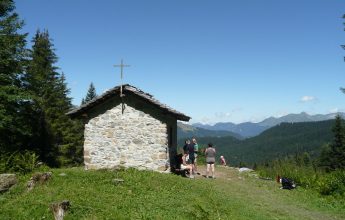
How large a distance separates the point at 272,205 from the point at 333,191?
16.9ft

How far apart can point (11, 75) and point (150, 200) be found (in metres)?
17.4

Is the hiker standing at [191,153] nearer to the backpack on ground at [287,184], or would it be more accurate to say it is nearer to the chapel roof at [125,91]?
the chapel roof at [125,91]

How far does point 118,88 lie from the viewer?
2303 cm

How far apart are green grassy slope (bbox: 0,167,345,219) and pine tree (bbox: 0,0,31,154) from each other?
8.81 m

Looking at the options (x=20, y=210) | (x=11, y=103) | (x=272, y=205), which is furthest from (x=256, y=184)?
(x=11, y=103)

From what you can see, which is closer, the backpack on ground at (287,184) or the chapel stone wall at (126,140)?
the chapel stone wall at (126,140)

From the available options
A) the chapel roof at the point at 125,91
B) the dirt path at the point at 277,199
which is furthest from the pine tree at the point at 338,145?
the chapel roof at the point at 125,91

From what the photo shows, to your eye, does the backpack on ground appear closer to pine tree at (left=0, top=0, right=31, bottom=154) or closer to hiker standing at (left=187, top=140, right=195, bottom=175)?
hiker standing at (left=187, top=140, right=195, bottom=175)

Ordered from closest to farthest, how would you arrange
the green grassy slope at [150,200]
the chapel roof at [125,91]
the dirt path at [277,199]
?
the green grassy slope at [150,200], the dirt path at [277,199], the chapel roof at [125,91]

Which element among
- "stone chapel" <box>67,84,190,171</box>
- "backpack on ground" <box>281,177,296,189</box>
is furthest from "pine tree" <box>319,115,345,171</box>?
"stone chapel" <box>67,84,190,171</box>

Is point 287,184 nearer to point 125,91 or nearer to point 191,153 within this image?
point 191,153

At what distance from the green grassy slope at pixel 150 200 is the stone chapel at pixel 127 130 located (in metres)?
1.99

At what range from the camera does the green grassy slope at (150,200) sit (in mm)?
12523

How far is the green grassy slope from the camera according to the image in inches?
493
